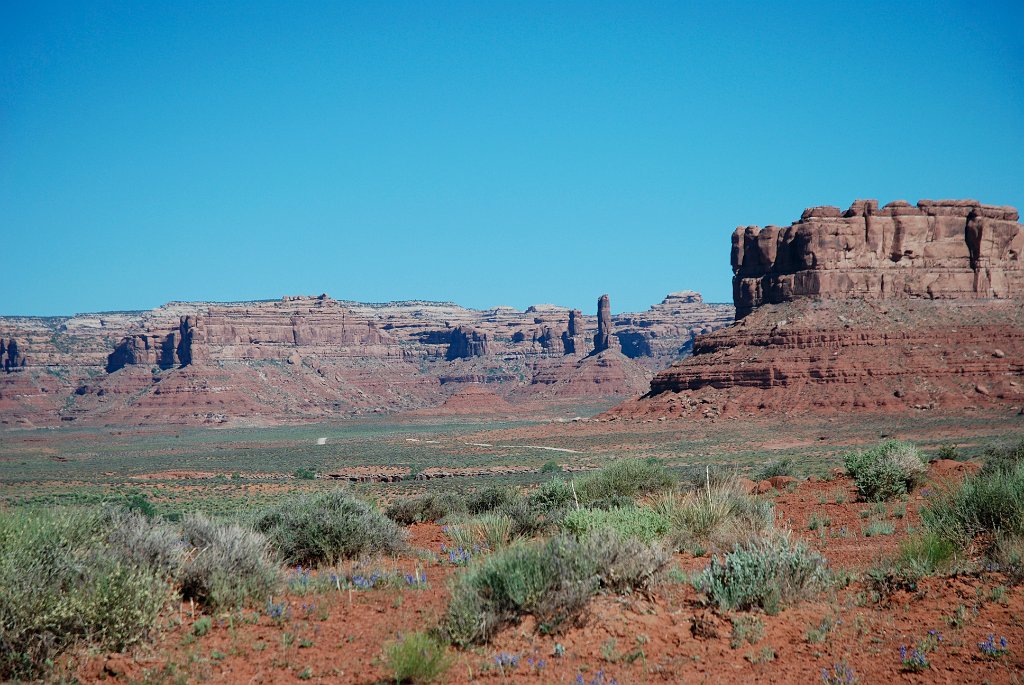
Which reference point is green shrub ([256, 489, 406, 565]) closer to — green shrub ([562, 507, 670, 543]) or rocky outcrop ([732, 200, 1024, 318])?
green shrub ([562, 507, 670, 543])

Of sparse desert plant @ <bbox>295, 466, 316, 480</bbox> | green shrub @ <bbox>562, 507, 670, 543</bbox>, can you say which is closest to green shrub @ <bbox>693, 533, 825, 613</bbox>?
green shrub @ <bbox>562, 507, 670, 543</bbox>

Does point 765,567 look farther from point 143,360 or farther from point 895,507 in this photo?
point 143,360

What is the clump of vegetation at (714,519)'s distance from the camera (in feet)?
34.4

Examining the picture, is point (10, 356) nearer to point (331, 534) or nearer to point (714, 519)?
point (331, 534)

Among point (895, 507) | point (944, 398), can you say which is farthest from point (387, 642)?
point (944, 398)

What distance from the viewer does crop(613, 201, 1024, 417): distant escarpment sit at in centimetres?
7188

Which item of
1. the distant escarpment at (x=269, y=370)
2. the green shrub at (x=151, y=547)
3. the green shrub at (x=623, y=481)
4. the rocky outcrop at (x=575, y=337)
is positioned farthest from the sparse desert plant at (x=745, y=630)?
the rocky outcrop at (x=575, y=337)

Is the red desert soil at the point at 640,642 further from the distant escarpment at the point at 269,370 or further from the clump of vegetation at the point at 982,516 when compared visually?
the distant escarpment at the point at 269,370

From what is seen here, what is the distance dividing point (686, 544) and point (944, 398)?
209ft

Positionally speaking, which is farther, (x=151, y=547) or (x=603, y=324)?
(x=603, y=324)

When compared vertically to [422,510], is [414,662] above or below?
above

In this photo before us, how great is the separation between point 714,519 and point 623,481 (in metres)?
5.72

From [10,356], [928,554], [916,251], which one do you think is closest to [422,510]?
[928,554]

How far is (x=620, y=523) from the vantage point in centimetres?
969
